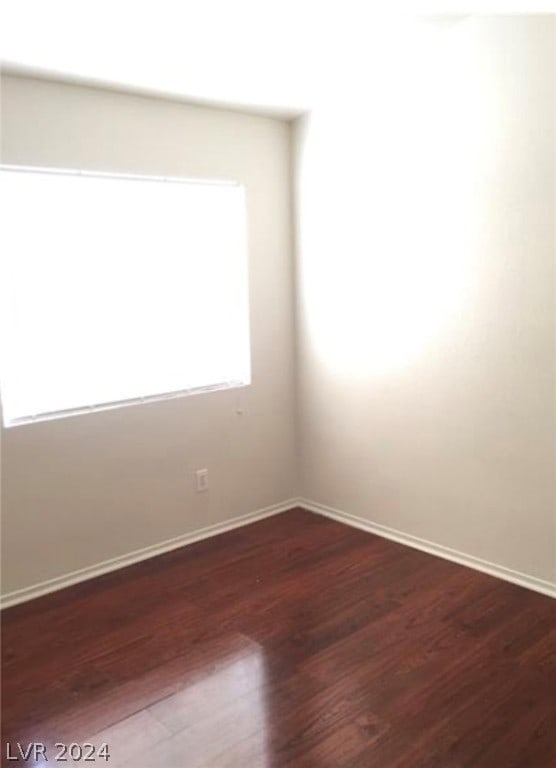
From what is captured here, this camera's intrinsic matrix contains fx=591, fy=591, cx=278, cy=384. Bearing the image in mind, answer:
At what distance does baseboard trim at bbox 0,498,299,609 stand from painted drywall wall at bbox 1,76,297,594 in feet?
0.11

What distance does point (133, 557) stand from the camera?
3.07 metres

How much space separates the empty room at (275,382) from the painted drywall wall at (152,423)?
0.05 feet

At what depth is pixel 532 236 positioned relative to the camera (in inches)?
97.3

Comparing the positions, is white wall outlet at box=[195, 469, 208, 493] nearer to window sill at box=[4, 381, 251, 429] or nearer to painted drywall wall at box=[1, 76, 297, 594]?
painted drywall wall at box=[1, 76, 297, 594]

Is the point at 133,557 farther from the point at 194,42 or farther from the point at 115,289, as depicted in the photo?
the point at 194,42

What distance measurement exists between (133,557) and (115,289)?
4.52ft

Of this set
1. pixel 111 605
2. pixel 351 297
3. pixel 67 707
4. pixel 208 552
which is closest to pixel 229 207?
pixel 351 297

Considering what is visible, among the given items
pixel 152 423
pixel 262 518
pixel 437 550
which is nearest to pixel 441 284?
pixel 437 550

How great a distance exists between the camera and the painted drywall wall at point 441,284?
8.16ft

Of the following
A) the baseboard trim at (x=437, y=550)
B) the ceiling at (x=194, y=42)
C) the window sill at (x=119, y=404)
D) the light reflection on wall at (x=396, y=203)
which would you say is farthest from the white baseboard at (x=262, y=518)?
the ceiling at (x=194, y=42)

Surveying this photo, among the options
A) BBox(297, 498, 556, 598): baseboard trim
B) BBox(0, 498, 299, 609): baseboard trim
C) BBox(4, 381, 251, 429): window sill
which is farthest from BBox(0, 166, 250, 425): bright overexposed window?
BBox(297, 498, 556, 598): baseboard trim

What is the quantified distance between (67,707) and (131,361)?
157 cm

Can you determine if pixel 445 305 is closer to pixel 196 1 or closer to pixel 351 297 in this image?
pixel 351 297

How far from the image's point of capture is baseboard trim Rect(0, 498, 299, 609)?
8.93ft
